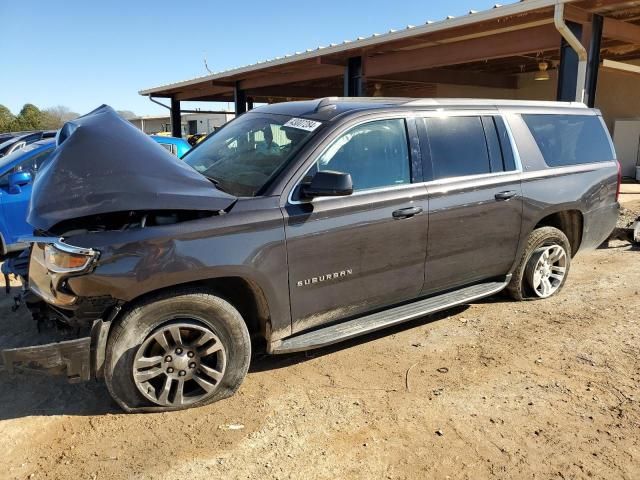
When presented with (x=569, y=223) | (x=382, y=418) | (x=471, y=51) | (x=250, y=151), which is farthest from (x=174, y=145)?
(x=382, y=418)

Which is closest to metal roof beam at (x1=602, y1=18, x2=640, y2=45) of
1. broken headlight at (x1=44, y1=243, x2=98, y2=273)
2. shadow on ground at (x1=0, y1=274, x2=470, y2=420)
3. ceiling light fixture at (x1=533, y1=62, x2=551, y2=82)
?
ceiling light fixture at (x1=533, y1=62, x2=551, y2=82)

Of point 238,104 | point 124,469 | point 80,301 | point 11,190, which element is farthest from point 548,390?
point 238,104

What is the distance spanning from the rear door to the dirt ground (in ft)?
1.97

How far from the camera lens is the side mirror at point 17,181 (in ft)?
21.1

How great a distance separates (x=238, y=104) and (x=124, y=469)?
16782 mm

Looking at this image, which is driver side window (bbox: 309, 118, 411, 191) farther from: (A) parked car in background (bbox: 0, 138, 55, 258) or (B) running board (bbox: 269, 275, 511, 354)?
(A) parked car in background (bbox: 0, 138, 55, 258)

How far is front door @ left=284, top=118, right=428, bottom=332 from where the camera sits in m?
3.37

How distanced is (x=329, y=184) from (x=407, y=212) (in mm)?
830

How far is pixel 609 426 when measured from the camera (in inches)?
119

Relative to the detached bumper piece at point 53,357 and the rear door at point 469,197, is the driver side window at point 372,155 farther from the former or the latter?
the detached bumper piece at point 53,357

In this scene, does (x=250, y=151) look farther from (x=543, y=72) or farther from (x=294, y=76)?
(x=543, y=72)

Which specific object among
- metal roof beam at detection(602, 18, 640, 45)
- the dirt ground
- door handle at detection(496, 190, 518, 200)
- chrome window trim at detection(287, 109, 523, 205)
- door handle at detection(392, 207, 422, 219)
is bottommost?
the dirt ground

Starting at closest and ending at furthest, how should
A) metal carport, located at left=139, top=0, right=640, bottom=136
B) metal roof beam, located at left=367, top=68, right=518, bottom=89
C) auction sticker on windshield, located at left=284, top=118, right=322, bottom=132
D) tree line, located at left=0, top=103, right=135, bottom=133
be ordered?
auction sticker on windshield, located at left=284, top=118, right=322, bottom=132
metal carport, located at left=139, top=0, right=640, bottom=136
metal roof beam, located at left=367, top=68, right=518, bottom=89
tree line, located at left=0, top=103, right=135, bottom=133

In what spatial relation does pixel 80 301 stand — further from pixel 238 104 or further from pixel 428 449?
pixel 238 104
